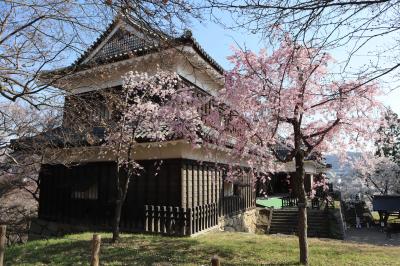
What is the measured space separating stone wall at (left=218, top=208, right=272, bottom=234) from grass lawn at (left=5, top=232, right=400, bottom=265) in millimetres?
4068

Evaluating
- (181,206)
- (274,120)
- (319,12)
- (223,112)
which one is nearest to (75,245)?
(181,206)

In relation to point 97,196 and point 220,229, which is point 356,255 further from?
point 97,196

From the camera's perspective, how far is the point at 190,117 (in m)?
10.3

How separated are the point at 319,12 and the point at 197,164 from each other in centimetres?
937

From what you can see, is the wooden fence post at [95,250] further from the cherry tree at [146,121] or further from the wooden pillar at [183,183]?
the wooden pillar at [183,183]

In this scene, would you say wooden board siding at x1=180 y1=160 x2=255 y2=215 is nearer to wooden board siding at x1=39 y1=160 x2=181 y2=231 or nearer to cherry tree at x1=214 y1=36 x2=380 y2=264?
wooden board siding at x1=39 y1=160 x2=181 y2=231

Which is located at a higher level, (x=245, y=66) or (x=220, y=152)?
(x=245, y=66)

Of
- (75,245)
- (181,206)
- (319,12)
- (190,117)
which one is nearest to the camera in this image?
(319,12)

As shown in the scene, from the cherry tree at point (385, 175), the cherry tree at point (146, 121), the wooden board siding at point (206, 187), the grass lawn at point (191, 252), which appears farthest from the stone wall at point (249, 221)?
the cherry tree at point (385, 175)

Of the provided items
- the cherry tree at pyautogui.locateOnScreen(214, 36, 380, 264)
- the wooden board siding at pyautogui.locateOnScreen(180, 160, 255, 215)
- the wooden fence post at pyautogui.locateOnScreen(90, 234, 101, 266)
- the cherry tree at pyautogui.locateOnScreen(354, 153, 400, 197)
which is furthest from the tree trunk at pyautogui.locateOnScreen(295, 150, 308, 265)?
the cherry tree at pyautogui.locateOnScreen(354, 153, 400, 197)

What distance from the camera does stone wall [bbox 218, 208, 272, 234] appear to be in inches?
585

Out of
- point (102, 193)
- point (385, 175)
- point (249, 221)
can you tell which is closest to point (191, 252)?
point (102, 193)

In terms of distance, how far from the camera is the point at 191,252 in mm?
8812

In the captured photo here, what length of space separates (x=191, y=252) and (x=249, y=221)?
10155 millimetres
